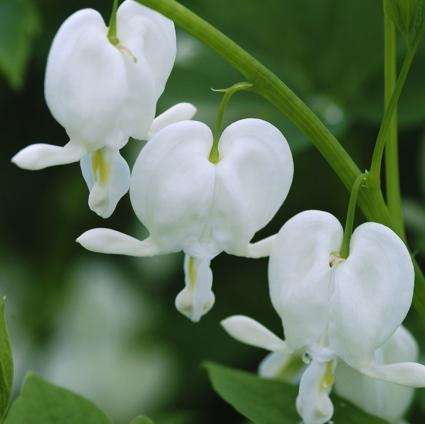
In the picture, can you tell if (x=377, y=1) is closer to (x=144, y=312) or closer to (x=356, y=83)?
(x=356, y=83)

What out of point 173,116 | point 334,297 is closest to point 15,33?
point 173,116

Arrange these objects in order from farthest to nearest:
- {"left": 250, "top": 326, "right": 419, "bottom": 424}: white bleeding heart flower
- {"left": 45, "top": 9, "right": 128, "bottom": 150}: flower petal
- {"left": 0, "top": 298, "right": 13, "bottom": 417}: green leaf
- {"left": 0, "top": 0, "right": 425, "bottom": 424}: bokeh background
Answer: {"left": 0, "top": 0, "right": 425, "bottom": 424}: bokeh background, {"left": 250, "top": 326, "right": 419, "bottom": 424}: white bleeding heart flower, {"left": 0, "top": 298, "right": 13, "bottom": 417}: green leaf, {"left": 45, "top": 9, "right": 128, "bottom": 150}: flower petal

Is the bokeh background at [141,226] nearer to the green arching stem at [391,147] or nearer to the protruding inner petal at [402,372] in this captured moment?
the green arching stem at [391,147]

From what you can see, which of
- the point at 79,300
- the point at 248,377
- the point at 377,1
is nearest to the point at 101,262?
the point at 79,300

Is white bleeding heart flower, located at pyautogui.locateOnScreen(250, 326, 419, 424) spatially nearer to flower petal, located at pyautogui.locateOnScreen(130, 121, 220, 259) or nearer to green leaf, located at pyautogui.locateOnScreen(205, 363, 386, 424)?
green leaf, located at pyautogui.locateOnScreen(205, 363, 386, 424)

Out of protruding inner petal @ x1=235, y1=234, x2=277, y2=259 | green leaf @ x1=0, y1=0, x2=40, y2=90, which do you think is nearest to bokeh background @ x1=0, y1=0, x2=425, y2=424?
green leaf @ x1=0, y1=0, x2=40, y2=90

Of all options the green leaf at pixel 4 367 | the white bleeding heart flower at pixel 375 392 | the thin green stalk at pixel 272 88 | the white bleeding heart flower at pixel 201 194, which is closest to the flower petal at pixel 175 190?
the white bleeding heart flower at pixel 201 194

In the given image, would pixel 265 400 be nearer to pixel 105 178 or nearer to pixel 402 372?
pixel 402 372
